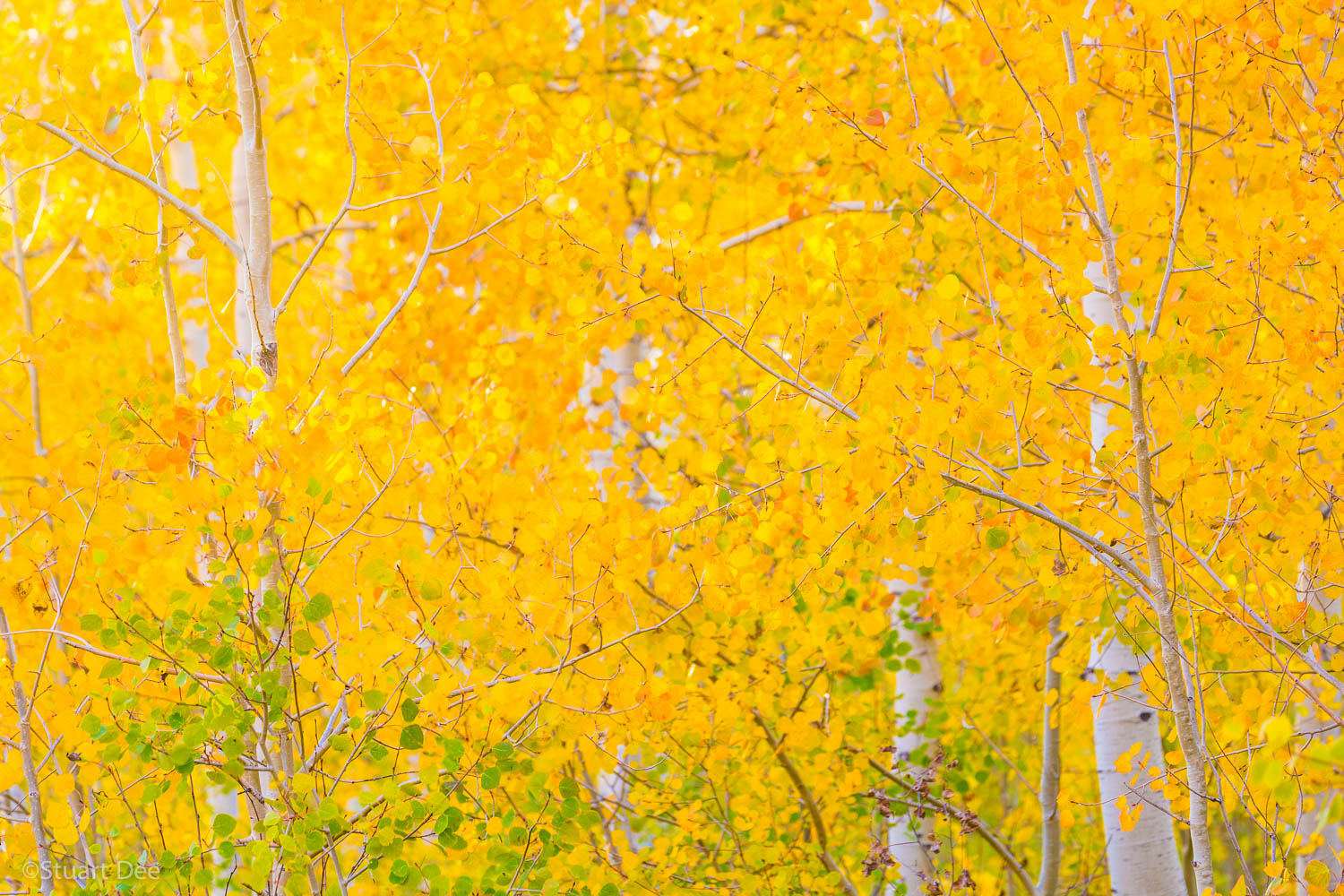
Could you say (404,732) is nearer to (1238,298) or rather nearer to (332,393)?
(332,393)

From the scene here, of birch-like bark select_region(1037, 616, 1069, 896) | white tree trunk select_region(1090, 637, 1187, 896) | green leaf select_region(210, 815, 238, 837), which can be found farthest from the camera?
birch-like bark select_region(1037, 616, 1069, 896)

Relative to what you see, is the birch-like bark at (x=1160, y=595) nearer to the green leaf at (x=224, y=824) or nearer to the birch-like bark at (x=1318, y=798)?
the birch-like bark at (x=1318, y=798)

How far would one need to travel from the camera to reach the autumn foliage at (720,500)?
179 cm

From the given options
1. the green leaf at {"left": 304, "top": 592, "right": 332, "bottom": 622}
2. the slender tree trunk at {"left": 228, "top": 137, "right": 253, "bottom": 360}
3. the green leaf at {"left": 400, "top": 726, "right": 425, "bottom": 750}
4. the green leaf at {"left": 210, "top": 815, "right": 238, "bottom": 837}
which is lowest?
the green leaf at {"left": 210, "top": 815, "right": 238, "bottom": 837}

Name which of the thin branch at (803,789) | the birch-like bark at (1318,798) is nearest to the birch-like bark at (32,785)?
the thin branch at (803,789)

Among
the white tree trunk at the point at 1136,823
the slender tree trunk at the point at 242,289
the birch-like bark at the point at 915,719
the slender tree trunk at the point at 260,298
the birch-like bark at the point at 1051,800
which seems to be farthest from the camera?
the birch-like bark at the point at 915,719

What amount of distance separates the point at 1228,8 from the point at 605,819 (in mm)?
2467

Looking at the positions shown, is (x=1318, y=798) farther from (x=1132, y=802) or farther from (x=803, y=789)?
(x=803, y=789)

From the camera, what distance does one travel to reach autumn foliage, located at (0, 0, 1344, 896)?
1.79m

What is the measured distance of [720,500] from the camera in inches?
95.6

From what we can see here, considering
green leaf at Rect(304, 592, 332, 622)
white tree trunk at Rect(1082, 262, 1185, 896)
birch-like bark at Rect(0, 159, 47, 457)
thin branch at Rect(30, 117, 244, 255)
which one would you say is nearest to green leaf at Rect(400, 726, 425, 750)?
green leaf at Rect(304, 592, 332, 622)

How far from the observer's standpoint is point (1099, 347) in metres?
1.75

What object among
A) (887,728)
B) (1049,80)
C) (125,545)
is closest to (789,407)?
(1049,80)

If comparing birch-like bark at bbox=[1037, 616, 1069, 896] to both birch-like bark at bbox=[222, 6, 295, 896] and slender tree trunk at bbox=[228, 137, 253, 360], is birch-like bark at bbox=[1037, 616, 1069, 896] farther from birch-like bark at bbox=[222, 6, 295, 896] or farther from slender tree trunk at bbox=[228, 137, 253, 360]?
slender tree trunk at bbox=[228, 137, 253, 360]
